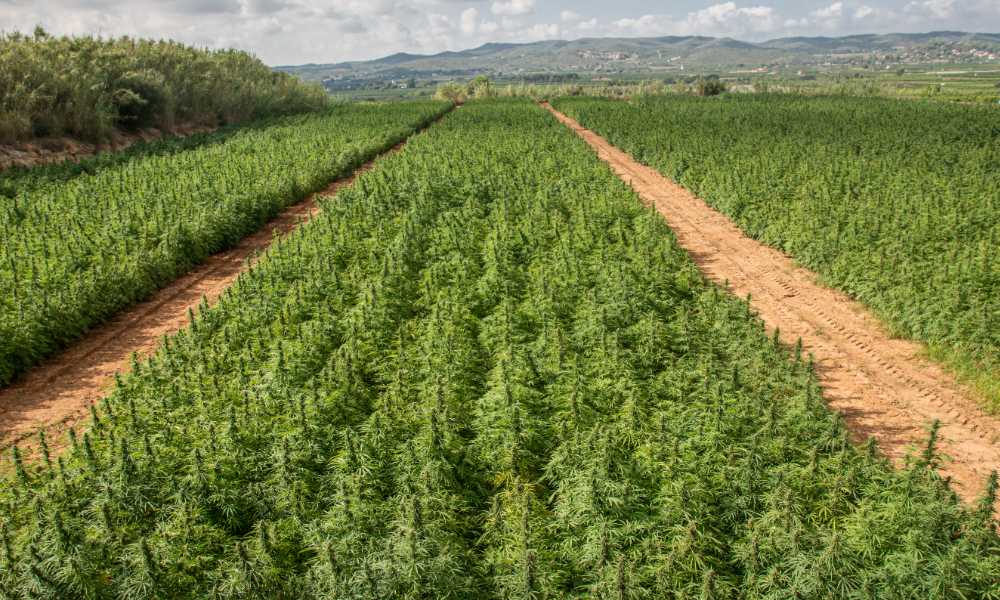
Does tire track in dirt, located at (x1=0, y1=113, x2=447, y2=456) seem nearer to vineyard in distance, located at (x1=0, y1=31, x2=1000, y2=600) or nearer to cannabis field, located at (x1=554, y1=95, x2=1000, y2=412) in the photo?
vineyard in distance, located at (x1=0, y1=31, x2=1000, y2=600)

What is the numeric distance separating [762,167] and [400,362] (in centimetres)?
1916

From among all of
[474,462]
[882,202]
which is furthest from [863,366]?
[882,202]

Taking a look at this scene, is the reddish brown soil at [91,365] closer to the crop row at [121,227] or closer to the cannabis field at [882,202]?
the crop row at [121,227]

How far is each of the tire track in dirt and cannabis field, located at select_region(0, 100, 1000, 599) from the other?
81cm

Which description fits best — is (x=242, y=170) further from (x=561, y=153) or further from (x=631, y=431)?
(x=631, y=431)

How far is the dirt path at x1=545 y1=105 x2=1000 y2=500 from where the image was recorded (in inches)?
316

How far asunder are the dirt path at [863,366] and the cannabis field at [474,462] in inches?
28.2

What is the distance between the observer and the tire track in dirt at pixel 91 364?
855 centimetres

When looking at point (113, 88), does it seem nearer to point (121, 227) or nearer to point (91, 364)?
point (121, 227)

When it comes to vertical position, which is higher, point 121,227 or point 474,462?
point 121,227

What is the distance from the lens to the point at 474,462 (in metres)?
6.69

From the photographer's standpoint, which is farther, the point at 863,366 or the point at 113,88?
the point at 113,88

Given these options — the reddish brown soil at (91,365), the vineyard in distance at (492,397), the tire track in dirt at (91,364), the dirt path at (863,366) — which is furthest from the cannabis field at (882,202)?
the reddish brown soil at (91,365)

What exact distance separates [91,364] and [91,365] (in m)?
0.04
